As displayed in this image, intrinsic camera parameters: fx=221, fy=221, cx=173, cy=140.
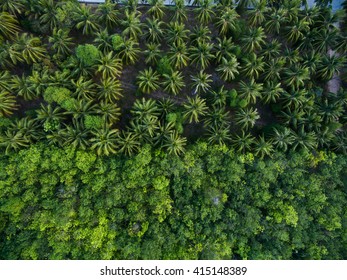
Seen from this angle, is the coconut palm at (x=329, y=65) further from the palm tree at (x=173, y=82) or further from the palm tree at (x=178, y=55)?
the palm tree at (x=173, y=82)

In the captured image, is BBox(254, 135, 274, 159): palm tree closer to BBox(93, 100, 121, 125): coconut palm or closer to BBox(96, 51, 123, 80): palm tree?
BBox(93, 100, 121, 125): coconut palm

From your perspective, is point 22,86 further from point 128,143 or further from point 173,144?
point 173,144

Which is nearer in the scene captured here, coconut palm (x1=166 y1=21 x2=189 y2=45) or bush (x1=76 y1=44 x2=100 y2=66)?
bush (x1=76 y1=44 x2=100 y2=66)

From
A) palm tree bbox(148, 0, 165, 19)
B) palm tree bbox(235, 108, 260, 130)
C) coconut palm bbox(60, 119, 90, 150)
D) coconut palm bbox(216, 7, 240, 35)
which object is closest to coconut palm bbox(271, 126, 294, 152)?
palm tree bbox(235, 108, 260, 130)

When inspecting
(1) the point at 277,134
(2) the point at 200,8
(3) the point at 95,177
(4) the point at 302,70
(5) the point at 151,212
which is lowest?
(5) the point at 151,212

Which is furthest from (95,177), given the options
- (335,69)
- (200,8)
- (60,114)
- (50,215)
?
(335,69)

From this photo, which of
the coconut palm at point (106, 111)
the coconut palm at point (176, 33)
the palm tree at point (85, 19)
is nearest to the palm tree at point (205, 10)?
the coconut palm at point (176, 33)

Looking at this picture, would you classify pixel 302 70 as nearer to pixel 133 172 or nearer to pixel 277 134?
pixel 277 134

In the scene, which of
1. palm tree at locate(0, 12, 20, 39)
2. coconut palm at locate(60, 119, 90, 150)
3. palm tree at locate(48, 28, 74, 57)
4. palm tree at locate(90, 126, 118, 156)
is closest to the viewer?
palm tree at locate(90, 126, 118, 156)
